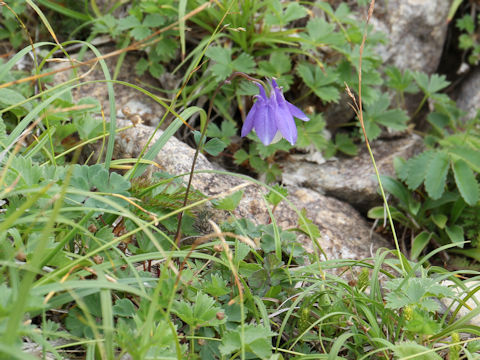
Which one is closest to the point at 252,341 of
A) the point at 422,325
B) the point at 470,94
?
the point at 422,325

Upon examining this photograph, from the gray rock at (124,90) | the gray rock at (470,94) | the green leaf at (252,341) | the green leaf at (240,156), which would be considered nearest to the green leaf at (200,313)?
the green leaf at (252,341)

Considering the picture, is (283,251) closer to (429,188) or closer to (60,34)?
(429,188)

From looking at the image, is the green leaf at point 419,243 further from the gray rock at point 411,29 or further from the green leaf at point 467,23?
the green leaf at point 467,23

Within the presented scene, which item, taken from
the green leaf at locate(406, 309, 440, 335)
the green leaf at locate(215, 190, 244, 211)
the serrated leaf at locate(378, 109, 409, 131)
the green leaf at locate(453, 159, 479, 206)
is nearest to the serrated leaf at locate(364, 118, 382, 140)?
the serrated leaf at locate(378, 109, 409, 131)

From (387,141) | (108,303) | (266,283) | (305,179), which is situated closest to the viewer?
(108,303)

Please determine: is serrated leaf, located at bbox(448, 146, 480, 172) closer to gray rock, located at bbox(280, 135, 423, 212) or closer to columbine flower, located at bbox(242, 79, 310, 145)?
gray rock, located at bbox(280, 135, 423, 212)

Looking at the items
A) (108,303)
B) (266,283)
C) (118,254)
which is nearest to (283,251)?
(266,283)
